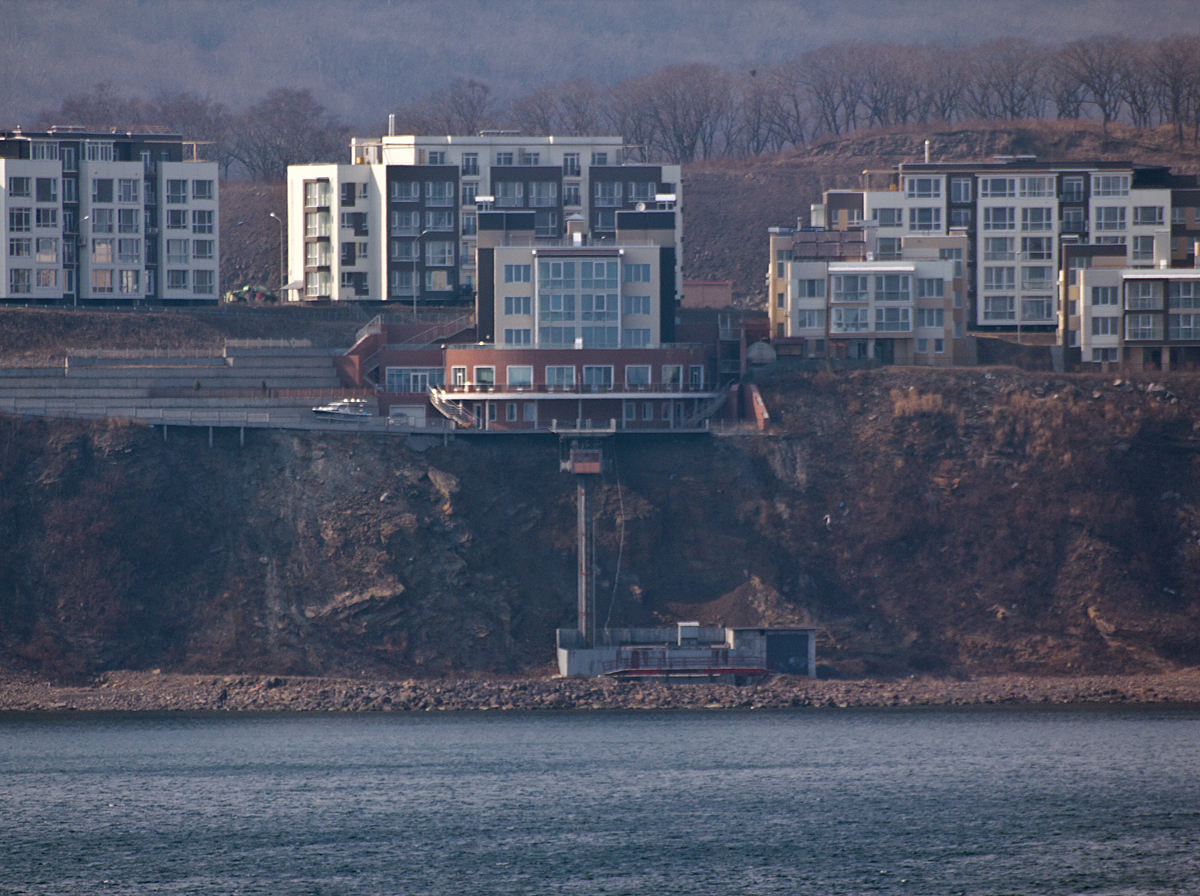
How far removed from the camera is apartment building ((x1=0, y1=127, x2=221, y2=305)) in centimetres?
13325

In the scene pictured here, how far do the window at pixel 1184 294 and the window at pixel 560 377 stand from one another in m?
38.0

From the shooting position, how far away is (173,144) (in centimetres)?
14075

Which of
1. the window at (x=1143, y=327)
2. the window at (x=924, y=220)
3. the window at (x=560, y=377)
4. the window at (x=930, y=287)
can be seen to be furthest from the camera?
the window at (x=924, y=220)

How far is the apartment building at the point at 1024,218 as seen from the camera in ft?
451

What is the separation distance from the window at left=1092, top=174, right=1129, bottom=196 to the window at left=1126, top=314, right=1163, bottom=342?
55.5ft

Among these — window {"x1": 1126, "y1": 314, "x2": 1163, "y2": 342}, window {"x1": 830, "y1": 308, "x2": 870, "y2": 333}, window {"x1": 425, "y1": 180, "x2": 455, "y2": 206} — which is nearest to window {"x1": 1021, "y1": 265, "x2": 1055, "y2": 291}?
window {"x1": 1126, "y1": 314, "x2": 1163, "y2": 342}

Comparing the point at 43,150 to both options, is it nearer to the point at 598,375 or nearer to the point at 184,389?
the point at 184,389

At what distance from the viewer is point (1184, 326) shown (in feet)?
407

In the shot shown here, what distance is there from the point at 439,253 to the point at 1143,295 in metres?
46.8

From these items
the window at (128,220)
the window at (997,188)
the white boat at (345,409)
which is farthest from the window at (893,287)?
A: the window at (128,220)

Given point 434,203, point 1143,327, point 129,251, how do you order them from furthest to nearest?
point 434,203
point 129,251
point 1143,327

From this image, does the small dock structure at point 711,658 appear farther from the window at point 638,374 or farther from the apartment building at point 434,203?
the apartment building at point 434,203

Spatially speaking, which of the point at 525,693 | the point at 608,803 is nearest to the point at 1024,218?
the point at 525,693

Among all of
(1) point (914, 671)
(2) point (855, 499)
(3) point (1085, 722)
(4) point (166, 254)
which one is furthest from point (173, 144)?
(3) point (1085, 722)
